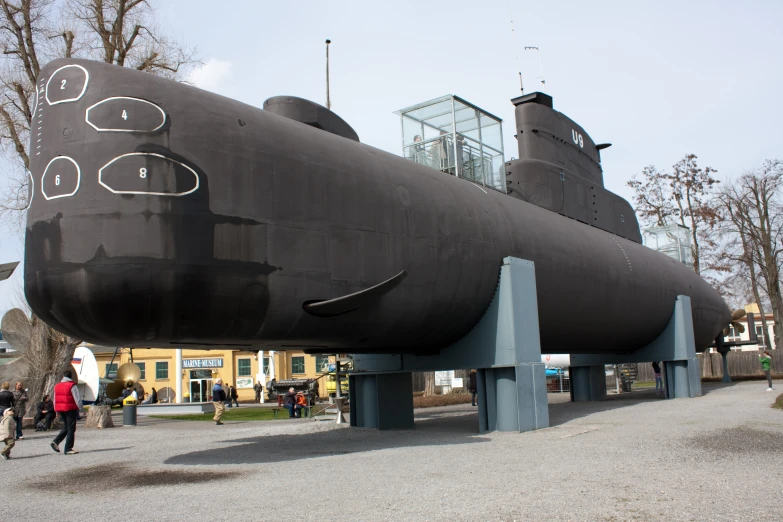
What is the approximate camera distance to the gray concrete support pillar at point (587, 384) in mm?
21359

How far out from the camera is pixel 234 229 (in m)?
8.44

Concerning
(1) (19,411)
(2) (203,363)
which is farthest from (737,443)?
(2) (203,363)

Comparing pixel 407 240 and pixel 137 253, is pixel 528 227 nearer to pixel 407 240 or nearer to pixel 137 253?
pixel 407 240

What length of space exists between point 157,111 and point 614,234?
1432 cm

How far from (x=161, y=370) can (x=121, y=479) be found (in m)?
42.5

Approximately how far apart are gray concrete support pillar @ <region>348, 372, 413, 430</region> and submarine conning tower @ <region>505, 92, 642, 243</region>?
5174 mm

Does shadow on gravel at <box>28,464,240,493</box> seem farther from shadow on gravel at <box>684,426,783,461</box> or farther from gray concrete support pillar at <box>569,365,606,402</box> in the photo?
gray concrete support pillar at <box>569,365,606,402</box>

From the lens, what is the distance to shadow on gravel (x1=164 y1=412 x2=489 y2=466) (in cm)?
1000

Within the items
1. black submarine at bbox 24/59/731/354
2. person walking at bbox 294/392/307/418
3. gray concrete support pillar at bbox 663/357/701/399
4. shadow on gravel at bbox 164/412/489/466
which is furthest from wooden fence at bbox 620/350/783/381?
black submarine at bbox 24/59/731/354

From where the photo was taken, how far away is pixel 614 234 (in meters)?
19.4

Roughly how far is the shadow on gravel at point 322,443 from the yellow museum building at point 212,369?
32898mm

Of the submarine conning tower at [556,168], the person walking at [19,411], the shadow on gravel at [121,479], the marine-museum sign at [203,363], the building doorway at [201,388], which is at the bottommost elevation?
the building doorway at [201,388]

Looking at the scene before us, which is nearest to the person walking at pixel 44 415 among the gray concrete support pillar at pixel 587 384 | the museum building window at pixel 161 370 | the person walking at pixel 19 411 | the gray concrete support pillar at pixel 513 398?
the person walking at pixel 19 411

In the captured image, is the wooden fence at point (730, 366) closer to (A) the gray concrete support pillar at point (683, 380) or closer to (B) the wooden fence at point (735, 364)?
(B) the wooden fence at point (735, 364)
